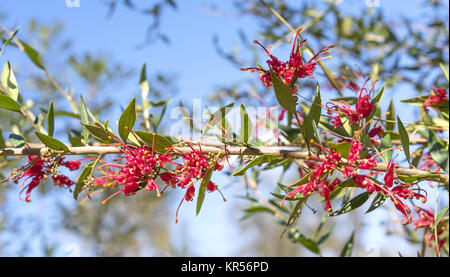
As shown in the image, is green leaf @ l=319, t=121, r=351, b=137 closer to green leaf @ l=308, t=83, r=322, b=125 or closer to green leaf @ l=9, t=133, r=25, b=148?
green leaf @ l=308, t=83, r=322, b=125

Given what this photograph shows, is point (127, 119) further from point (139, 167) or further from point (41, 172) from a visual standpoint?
point (41, 172)

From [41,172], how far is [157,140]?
0.36 meters

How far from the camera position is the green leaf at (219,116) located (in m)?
0.83

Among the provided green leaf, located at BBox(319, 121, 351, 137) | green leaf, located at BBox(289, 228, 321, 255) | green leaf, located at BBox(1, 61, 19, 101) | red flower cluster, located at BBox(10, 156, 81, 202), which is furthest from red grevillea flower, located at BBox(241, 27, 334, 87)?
green leaf, located at BBox(289, 228, 321, 255)

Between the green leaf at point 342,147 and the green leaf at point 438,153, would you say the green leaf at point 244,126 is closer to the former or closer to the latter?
the green leaf at point 342,147

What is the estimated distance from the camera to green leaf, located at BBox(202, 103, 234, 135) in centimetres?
83

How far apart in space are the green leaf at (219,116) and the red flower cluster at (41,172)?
345 millimetres

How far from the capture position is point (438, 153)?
96 cm

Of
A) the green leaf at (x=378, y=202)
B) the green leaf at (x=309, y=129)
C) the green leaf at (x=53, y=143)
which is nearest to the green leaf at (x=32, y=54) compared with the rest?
the green leaf at (x=53, y=143)

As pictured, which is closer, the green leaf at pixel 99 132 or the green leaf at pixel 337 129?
the green leaf at pixel 99 132

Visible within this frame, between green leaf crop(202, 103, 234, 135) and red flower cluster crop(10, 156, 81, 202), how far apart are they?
345 millimetres

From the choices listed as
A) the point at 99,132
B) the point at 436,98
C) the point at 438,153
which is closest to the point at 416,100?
the point at 436,98

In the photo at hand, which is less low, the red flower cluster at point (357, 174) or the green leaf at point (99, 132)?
the green leaf at point (99, 132)
